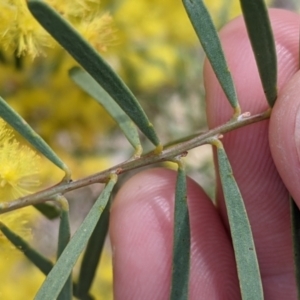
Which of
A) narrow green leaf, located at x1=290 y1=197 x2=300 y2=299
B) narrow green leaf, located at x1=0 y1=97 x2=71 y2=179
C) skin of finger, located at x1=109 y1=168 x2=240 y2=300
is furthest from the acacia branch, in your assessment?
skin of finger, located at x1=109 y1=168 x2=240 y2=300

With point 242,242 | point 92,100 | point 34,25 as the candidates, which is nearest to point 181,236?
point 242,242

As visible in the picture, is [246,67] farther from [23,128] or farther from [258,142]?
[23,128]

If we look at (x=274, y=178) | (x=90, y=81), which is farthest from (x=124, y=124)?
(x=274, y=178)

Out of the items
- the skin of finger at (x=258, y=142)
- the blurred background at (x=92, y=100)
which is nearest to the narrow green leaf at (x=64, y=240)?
the blurred background at (x=92, y=100)

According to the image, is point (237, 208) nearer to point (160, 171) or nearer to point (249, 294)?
point (249, 294)

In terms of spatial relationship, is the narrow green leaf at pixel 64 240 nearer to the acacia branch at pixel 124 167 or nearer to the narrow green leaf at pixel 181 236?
the acacia branch at pixel 124 167

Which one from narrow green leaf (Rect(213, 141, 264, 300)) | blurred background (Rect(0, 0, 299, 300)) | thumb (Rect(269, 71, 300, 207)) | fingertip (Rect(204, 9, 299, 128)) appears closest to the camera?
narrow green leaf (Rect(213, 141, 264, 300))

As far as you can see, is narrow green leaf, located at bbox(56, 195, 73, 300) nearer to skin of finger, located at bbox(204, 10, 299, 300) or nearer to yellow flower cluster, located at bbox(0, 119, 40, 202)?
yellow flower cluster, located at bbox(0, 119, 40, 202)
